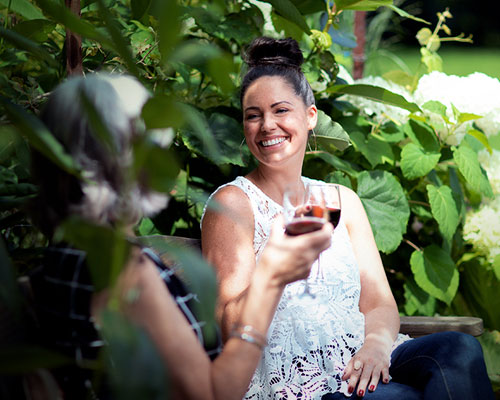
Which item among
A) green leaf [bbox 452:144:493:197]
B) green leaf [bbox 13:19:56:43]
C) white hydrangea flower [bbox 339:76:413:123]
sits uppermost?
green leaf [bbox 13:19:56:43]

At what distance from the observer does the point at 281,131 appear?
6.13 feet

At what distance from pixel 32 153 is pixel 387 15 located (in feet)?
11.5

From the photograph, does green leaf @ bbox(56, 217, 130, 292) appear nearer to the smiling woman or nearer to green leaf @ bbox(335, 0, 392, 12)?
the smiling woman

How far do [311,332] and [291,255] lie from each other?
23.5 inches

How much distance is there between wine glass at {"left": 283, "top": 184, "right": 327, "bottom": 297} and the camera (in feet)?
4.02

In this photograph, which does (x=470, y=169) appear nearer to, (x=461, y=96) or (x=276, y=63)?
(x=461, y=96)

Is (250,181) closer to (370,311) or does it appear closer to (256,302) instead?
(370,311)

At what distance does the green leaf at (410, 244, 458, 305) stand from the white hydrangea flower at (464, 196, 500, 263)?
5.9 inches

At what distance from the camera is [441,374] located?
5.16 ft

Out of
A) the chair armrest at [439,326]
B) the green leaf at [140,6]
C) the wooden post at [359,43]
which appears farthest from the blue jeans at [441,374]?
the wooden post at [359,43]

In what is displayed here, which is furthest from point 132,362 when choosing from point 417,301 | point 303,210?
point 417,301

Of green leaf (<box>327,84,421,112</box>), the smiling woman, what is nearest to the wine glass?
the smiling woman

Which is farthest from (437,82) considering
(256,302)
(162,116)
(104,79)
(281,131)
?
(162,116)

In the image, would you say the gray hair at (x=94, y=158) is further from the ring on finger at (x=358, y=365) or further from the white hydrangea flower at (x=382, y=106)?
the white hydrangea flower at (x=382, y=106)
